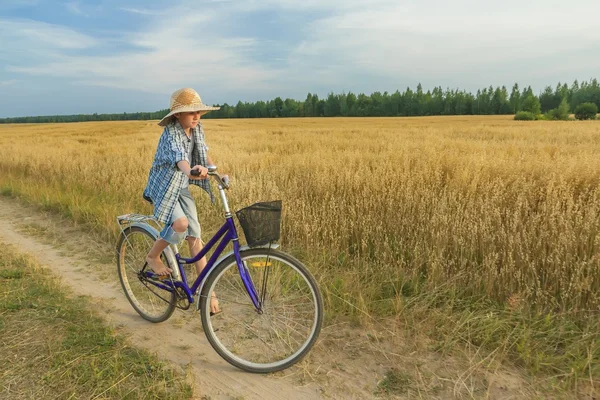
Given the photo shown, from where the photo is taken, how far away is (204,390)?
2631 mm

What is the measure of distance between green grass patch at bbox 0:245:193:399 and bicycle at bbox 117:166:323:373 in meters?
0.45

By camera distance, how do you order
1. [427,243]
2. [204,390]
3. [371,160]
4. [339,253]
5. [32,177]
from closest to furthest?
[204,390], [427,243], [339,253], [371,160], [32,177]

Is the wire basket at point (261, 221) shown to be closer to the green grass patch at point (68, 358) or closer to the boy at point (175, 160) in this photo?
the boy at point (175, 160)

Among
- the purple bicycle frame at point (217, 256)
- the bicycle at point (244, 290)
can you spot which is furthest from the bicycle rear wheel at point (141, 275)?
the purple bicycle frame at point (217, 256)

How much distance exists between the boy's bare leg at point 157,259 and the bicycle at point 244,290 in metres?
0.06

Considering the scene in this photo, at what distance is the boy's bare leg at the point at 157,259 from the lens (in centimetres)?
325

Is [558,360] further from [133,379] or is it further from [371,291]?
[133,379]

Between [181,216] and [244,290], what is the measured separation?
2.81 ft

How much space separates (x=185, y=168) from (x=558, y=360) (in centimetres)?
308

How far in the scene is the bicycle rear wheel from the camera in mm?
3551

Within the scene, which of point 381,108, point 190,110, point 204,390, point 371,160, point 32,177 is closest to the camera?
point 204,390

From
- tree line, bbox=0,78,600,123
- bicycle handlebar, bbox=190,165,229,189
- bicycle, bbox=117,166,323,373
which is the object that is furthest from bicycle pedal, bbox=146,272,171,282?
tree line, bbox=0,78,600,123

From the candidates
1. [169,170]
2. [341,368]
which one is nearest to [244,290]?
[341,368]

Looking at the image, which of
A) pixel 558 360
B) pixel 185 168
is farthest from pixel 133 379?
pixel 558 360
